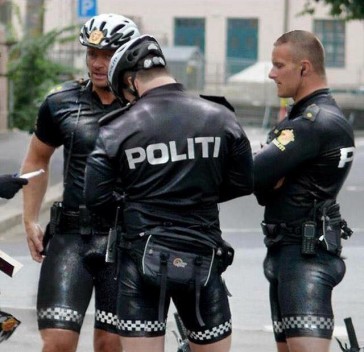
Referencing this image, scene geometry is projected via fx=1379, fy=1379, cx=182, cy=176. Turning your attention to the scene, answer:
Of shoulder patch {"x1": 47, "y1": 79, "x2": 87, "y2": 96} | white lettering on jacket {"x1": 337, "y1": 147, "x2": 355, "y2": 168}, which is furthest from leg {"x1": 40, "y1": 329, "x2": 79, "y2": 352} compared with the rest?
white lettering on jacket {"x1": 337, "y1": 147, "x2": 355, "y2": 168}

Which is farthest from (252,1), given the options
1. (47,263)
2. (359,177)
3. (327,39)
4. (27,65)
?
(47,263)

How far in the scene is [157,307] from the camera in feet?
17.7

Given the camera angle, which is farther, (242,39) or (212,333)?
(242,39)

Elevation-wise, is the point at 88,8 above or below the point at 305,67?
below

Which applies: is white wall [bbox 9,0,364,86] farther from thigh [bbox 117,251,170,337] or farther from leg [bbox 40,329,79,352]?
thigh [bbox 117,251,170,337]

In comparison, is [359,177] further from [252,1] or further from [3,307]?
[252,1]

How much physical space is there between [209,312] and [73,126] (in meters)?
1.39

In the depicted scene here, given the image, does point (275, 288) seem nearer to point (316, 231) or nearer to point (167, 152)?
point (316, 231)

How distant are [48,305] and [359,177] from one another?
1948cm

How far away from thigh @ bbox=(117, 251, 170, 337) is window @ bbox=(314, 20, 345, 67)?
185ft

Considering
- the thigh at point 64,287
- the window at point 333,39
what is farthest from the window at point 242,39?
the thigh at point 64,287

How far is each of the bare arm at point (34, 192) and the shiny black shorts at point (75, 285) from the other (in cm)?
25

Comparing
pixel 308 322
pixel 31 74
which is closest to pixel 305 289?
pixel 308 322

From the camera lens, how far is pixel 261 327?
976 cm
